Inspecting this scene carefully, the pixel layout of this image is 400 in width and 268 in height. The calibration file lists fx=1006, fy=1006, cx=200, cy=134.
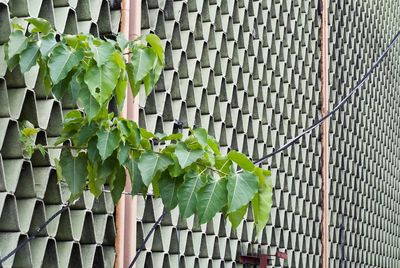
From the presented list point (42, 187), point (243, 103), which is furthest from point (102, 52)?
point (243, 103)

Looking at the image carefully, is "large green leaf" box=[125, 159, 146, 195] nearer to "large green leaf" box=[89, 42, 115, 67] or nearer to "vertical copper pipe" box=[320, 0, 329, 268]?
"large green leaf" box=[89, 42, 115, 67]

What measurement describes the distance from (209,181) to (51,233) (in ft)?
3.08

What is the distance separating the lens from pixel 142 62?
2697mm

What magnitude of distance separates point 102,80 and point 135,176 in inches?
11.3

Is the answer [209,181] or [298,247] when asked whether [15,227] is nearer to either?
[209,181]

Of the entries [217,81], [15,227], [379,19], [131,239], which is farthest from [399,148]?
[15,227]

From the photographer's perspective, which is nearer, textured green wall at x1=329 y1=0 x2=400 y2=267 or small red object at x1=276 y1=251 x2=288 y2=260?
small red object at x1=276 y1=251 x2=288 y2=260

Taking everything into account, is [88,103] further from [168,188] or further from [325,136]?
[325,136]

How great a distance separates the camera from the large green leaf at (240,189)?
251 cm

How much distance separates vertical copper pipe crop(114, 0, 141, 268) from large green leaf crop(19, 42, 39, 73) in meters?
1.08

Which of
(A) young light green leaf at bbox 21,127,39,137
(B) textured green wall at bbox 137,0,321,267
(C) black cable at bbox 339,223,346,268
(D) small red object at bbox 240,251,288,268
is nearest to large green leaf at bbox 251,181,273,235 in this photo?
(A) young light green leaf at bbox 21,127,39,137

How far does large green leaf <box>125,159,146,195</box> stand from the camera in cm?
270

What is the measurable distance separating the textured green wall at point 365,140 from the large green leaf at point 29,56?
4.97 meters

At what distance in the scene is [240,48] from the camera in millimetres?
5445
